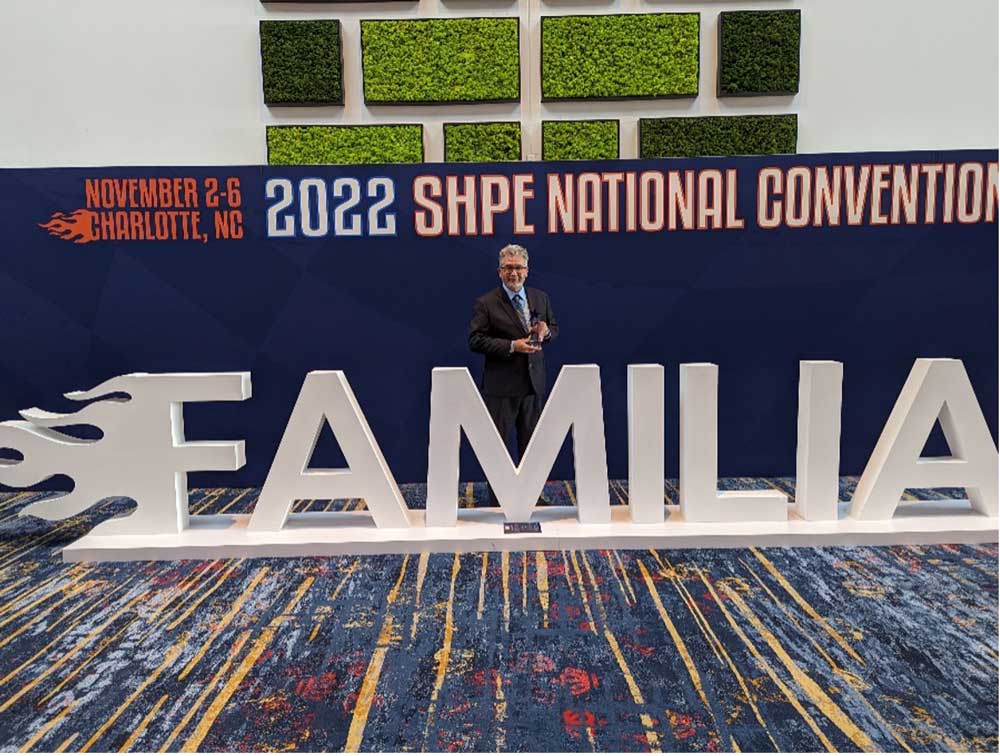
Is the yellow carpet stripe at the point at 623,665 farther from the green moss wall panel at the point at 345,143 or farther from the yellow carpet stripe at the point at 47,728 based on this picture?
the green moss wall panel at the point at 345,143

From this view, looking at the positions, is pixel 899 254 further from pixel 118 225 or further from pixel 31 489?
pixel 31 489

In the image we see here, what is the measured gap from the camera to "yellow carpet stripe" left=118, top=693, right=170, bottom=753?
175 cm

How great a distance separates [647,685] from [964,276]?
378 centimetres

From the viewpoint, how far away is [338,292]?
4.18 meters

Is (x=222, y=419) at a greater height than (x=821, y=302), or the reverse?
(x=821, y=302)

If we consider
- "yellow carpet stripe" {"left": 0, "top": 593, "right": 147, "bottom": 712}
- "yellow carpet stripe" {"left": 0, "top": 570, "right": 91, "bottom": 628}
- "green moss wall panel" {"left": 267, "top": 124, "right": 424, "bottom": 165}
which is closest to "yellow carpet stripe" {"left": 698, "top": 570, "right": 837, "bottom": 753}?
"yellow carpet stripe" {"left": 0, "top": 593, "right": 147, "bottom": 712}

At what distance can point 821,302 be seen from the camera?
4.23m

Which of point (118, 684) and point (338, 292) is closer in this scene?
point (118, 684)

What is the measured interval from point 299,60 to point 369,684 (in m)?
4.65

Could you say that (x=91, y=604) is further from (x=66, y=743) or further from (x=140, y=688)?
(x=66, y=743)

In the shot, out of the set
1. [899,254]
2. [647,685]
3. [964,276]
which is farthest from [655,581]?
[964,276]

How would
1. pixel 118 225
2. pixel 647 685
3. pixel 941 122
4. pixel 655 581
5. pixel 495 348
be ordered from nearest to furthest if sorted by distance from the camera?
1. pixel 647 685
2. pixel 655 581
3. pixel 495 348
4. pixel 118 225
5. pixel 941 122

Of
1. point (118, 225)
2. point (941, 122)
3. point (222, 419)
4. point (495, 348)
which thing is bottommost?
point (222, 419)

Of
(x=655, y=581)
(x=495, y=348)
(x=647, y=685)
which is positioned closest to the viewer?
(x=647, y=685)
